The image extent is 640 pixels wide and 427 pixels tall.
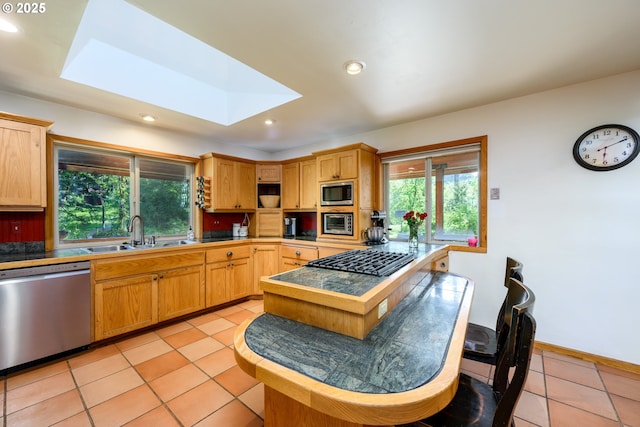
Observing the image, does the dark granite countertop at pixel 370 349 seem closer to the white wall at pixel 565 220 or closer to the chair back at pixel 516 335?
the chair back at pixel 516 335

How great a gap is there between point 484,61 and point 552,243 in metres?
1.86

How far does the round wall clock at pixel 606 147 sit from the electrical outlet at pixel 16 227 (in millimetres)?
5408

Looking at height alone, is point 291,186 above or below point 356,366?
above

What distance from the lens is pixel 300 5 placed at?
1.43 meters

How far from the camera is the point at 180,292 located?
305 cm

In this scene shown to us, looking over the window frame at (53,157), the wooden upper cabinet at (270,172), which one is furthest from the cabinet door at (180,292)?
the wooden upper cabinet at (270,172)

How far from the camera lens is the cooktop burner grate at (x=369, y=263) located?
5.16ft

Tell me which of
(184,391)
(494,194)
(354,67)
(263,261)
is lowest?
(184,391)

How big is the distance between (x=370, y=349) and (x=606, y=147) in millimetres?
2868

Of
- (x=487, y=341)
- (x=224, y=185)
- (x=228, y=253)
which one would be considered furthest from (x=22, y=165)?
(x=487, y=341)

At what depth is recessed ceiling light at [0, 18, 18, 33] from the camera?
1567mm

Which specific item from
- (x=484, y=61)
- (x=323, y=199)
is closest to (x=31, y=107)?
(x=323, y=199)

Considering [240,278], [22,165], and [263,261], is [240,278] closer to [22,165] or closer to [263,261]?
[263,261]

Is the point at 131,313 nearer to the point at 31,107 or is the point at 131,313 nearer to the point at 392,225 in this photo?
the point at 31,107
